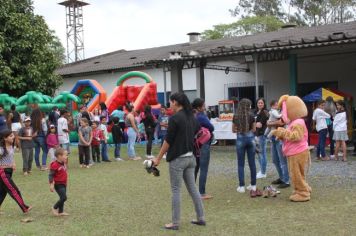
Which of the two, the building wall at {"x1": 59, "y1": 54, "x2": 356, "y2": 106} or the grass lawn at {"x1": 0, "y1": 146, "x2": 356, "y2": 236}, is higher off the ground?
the building wall at {"x1": 59, "y1": 54, "x2": 356, "y2": 106}

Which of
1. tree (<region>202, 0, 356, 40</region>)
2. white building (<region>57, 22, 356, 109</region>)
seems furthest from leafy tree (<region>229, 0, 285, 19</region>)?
white building (<region>57, 22, 356, 109</region>)

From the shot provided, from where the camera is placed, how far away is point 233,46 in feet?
54.9

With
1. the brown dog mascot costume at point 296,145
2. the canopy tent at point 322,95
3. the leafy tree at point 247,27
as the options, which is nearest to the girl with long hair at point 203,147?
the brown dog mascot costume at point 296,145

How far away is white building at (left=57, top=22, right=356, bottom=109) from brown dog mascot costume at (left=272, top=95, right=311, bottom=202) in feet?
22.2

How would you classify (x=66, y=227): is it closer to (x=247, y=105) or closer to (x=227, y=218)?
(x=227, y=218)

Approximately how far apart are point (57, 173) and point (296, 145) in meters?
3.70

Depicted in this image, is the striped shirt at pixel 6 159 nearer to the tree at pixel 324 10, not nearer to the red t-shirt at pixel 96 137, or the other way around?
the red t-shirt at pixel 96 137

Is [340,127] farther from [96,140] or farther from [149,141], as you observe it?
[96,140]

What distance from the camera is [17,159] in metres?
15.0

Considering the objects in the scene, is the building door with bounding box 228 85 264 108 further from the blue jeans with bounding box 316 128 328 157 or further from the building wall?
the blue jeans with bounding box 316 128 328 157

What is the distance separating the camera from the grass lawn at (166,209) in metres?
6.07

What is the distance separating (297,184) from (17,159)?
33.3 feet

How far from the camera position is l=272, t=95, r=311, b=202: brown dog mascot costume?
24.6 ft

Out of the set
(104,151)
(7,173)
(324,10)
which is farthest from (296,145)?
→ (324,10)
